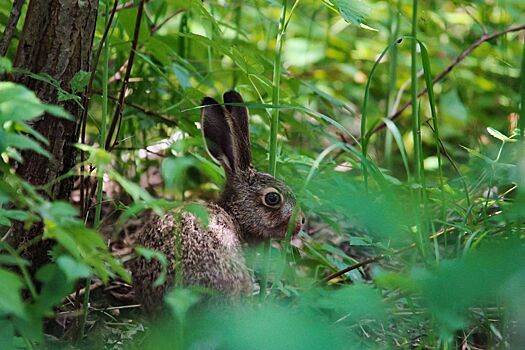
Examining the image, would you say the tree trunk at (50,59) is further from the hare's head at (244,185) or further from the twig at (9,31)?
the hare's head at (244,185)

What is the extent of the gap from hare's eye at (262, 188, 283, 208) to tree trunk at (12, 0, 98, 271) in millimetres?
996

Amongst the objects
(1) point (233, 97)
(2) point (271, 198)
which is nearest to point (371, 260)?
(2) point (271, 198)

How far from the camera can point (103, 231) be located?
432cm

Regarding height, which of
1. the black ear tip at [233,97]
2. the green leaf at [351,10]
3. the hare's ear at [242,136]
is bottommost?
the hare's ear at [242,136]

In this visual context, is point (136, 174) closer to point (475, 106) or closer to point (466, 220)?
point (466, 220)

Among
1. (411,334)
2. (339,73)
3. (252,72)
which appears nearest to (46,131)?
(252,72)

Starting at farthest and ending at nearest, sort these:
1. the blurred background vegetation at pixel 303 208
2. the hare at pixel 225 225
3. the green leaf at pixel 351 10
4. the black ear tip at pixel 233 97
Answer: the black ear tip at pixel 233 97 < the hare at pixel 225 225 < the green leaf at pixel 351 10 < the blurred background vegetation at pixel 303 208

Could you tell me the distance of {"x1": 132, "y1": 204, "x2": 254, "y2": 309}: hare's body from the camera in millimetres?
3129

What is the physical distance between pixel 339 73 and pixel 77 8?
14.4 feet

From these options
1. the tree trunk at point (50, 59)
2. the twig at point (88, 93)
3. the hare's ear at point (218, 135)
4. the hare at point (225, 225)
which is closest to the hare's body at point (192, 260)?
the hare at point (225, 225)

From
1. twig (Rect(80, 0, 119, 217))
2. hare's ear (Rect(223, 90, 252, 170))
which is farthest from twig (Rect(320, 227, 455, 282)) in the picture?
twig (Rect(80, 0, 119, 217))

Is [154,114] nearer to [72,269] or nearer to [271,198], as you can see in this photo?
[271,198]

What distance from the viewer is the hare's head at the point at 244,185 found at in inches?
152

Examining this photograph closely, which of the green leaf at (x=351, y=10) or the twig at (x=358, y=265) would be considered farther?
the twig at (x=358, y=265)
